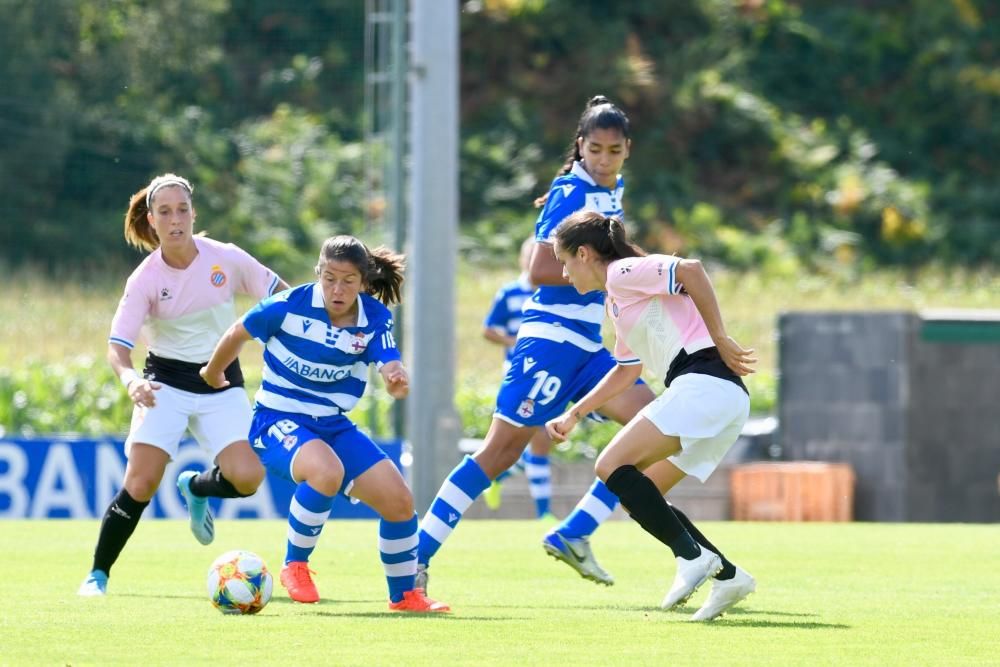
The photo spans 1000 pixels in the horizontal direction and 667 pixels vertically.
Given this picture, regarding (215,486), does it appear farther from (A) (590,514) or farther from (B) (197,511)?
(A) (590,514)

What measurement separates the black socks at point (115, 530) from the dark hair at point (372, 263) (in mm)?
1462

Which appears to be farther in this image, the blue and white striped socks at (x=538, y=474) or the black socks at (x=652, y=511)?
the blue and white striped socks at (x=538, y=474)

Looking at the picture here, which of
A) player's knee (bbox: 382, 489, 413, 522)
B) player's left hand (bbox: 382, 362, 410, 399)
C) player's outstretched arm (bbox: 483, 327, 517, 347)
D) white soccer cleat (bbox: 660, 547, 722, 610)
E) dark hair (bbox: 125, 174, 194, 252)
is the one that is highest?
dark hair (bbox: 125, 174, 194, 252)

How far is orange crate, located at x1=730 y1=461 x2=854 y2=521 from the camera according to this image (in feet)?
50.3

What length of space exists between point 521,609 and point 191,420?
81.3 inches

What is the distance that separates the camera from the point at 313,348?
767 centimetres

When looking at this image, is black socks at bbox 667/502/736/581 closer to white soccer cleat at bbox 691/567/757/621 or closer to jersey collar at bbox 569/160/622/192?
white soccer cleat at bbox 691/567/757/621

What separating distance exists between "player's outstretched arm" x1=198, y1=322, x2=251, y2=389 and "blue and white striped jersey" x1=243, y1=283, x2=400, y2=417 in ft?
0.14

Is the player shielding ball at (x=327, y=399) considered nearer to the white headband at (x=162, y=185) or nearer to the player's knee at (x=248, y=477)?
the player's knee at (x=248, y=477)

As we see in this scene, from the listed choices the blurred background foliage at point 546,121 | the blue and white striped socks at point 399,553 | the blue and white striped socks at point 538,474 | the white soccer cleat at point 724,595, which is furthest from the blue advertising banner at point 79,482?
the white soccer cleat at point 724,595

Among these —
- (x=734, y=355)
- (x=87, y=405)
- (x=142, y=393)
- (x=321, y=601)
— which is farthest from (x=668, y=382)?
(x=87, y=405)

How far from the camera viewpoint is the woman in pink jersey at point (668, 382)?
282 inches

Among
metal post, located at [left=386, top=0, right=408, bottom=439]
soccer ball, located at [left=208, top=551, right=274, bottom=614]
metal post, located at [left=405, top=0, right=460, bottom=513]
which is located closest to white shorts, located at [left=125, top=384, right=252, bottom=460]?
soccer ball, located at [left=208, top=551, right=274, bottom=614]

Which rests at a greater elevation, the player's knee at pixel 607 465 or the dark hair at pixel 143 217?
the dark hair at pixel 143 217
